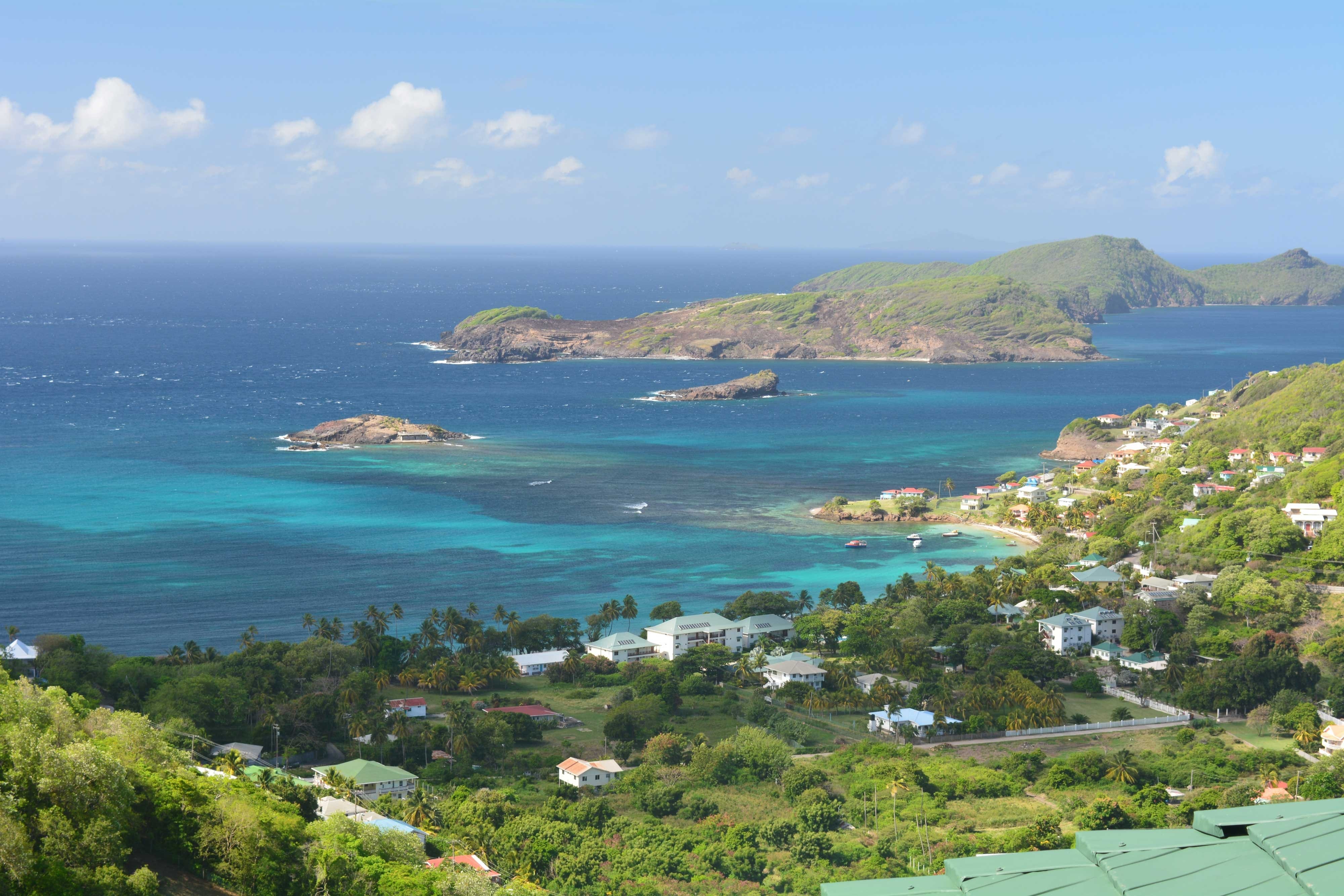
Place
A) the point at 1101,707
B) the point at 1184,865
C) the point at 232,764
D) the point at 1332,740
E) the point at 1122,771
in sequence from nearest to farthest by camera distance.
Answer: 1. the point at 1184,865
2. the point at 232,764
3. the point at 1122,771
4. the point at 1332,740
5. the point at 1101,707

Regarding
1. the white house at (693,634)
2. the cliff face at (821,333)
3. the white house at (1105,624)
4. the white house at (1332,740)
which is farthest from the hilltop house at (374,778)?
the cliff face at (821,333)

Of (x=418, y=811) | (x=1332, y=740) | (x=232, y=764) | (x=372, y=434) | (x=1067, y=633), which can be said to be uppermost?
(x=372, y=434)

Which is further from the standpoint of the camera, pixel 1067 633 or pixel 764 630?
pixel 764 630

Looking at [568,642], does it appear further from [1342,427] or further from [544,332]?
[544,332]

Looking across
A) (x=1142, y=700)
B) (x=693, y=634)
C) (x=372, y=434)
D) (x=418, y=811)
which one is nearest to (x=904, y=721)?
(x=1142, y=700)

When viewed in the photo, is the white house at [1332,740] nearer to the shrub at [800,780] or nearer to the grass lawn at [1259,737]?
the grass lawn at [1259,737]

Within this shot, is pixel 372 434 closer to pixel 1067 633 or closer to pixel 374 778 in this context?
pixel 1067 633
